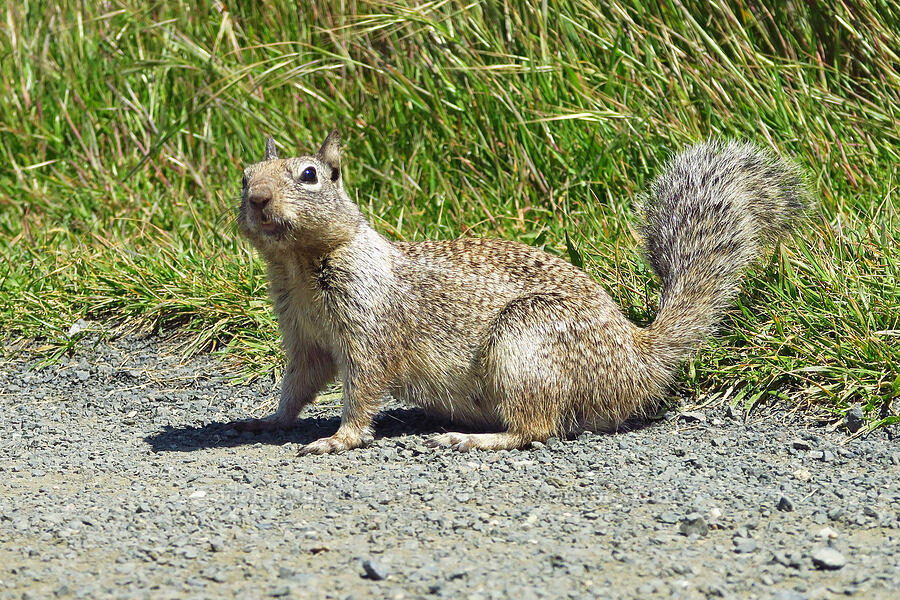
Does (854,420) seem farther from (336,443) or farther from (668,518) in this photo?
(336,443)

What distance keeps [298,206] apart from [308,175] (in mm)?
179

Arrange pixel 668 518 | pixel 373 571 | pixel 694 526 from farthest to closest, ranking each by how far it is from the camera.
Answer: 1. pixel 668 518
2. pixel 694 526
3. pixel 373 571

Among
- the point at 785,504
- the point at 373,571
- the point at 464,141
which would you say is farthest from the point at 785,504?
the point at 464,141

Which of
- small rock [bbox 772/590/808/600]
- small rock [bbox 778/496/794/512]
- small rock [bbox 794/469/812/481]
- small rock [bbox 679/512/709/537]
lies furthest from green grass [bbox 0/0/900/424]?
small rock [bbox 772/590/808/600]

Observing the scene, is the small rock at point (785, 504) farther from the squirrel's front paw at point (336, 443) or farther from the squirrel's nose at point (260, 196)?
the squirrel's nose at point (260, 196)

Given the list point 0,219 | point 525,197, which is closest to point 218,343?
point 525,197

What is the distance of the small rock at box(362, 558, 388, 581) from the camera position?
3.07 m

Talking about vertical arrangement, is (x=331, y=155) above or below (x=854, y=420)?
above

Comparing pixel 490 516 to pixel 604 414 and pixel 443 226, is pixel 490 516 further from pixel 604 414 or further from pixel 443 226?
pixel 443 226

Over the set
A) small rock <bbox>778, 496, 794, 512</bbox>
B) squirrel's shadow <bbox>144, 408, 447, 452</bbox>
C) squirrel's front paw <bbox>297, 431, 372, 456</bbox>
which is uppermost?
small rock <bbox>778, 496, 794, 512</bbox>

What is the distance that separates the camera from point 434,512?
145 inches

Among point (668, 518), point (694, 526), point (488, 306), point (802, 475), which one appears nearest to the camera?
point (694, 526)

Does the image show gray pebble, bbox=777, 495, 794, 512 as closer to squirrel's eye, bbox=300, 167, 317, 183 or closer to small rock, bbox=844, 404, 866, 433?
small rock, bbox=844, 404, 866, 433

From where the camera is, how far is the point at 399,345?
15.3 ft
